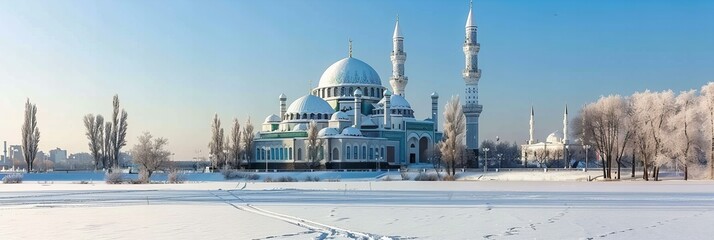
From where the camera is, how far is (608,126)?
49000mm

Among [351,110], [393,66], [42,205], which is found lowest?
[42,205]

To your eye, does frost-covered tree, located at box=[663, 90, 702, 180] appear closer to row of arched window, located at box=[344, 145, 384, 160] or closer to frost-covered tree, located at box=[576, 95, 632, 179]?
frost-covered tree, located at box=[576, 95, 632, 179]

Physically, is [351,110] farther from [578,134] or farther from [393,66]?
[578,134]

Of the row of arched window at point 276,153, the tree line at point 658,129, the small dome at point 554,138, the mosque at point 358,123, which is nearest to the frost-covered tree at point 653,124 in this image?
the tree line at point 658,129

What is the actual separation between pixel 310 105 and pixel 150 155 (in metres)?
28.9

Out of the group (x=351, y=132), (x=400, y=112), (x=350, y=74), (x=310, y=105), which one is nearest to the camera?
(x=351, y=132)

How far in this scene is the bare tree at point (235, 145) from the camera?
70.2m

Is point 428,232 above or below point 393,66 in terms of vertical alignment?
below

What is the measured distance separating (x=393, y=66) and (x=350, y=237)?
75.7 meters

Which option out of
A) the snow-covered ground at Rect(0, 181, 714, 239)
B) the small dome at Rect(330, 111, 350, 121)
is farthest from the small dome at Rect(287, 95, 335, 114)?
the snow-covered ground at Rect(0, 181, 714, 239)

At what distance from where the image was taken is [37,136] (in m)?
61.6

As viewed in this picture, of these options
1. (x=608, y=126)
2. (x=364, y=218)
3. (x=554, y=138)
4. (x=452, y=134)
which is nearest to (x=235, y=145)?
(x=452, y=134)

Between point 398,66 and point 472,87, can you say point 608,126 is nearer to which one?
point 472,87

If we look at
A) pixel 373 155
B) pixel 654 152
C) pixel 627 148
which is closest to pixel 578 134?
pixel 627 148
